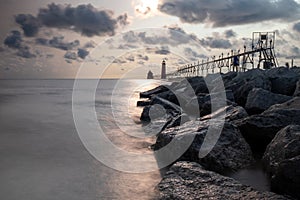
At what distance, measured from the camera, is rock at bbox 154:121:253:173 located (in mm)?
5629

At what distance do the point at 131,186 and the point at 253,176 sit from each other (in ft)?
7.75

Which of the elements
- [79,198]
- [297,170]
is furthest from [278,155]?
[79,198]

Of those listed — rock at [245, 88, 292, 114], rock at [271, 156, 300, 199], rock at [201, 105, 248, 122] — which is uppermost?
rock at [245, 88, 292, 114]

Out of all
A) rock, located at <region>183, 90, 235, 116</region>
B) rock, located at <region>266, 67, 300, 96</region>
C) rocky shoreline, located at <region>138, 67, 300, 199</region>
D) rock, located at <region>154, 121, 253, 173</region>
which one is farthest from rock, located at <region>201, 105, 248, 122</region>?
rock, located at <region>266, 67, 300, 96</region>

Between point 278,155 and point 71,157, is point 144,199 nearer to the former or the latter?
point 278,155

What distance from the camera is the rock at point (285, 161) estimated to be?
4.00m

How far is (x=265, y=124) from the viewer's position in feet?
21.7

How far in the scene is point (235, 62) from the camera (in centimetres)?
4016

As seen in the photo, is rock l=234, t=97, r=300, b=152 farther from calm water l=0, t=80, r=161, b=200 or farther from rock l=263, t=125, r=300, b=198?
calm water l=0, t=80, r=161, b=200

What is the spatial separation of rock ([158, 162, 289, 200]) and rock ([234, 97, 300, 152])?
8.12ft

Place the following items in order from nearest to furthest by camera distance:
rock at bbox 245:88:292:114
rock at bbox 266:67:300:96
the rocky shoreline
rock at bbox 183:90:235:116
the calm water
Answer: the rocky shoreline < the calm water < rock at bbox 245:88:292:114 < rock at bbox 183:90:235:116 < rock at bbox 266:67:300:96

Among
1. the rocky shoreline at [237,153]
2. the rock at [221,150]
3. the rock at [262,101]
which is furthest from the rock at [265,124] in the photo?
the rock at [262,101]

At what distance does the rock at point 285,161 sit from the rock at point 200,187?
48 centimetres

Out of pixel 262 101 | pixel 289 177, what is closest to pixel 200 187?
pixel 289 177
